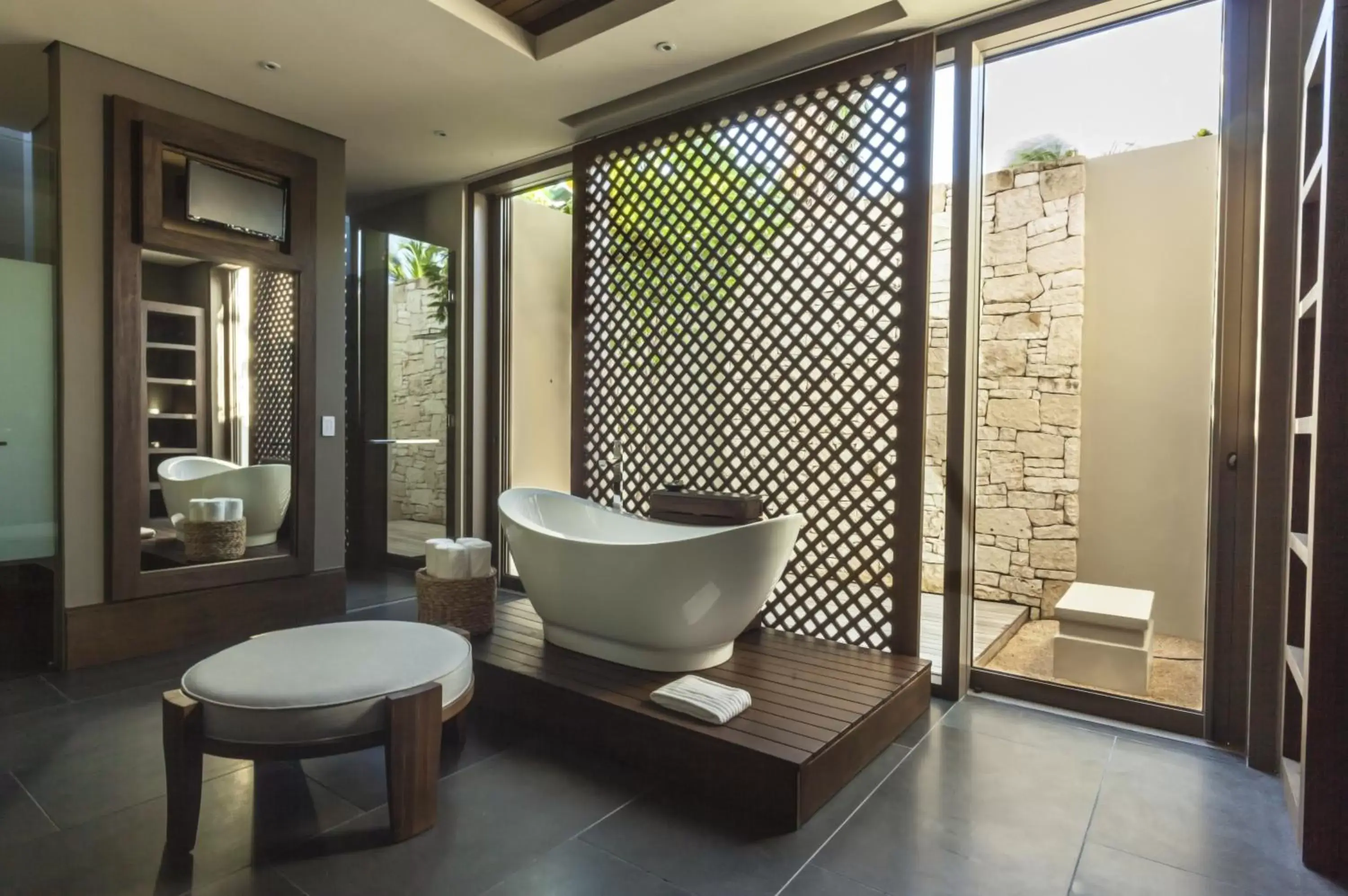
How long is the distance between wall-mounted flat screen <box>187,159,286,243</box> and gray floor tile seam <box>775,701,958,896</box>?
3778 mm

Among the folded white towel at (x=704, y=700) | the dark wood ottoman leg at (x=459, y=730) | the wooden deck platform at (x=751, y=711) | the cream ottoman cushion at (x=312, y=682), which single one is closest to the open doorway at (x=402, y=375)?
the wooden deck platform at (x=751, y=711)

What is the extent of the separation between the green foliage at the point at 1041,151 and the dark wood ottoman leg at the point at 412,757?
15.6 feet

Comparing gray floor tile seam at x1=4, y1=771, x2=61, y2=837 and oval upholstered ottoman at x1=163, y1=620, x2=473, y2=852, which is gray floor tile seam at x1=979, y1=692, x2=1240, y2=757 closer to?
oval upholstered ottoman at x1=163, y1=620, x2=473, y2=852

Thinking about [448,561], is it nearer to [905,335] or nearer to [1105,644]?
[905,335]

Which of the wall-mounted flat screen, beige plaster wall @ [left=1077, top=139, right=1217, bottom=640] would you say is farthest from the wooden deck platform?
the wall-mounted flat screen

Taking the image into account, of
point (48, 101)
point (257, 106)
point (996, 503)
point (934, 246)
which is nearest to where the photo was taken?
point (48, 101)

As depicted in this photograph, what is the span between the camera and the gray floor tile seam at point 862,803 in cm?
176

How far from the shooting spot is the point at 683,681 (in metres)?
2.41

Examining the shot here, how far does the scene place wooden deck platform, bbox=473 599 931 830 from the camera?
205 centimetres

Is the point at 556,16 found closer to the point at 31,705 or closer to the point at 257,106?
the point at 257,106

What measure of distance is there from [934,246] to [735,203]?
8.79 ft

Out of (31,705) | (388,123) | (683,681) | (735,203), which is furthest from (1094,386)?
(31,705)

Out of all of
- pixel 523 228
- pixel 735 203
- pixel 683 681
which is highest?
pixel 523 228

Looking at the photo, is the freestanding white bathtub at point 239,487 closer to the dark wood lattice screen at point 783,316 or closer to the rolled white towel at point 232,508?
the rolled white towel at point 232,508
